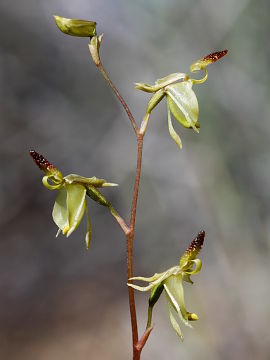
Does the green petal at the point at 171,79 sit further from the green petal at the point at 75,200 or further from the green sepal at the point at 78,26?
the green petal at the point at 75,200

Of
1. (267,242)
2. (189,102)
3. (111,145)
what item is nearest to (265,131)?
(267,242)

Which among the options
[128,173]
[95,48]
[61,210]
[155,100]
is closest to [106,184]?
[61,210]

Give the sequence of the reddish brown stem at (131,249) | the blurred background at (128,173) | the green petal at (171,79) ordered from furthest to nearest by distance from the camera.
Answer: the blurred background at (128,173) < the green petal at (171,79) < the reddish brown stem at (131,249)

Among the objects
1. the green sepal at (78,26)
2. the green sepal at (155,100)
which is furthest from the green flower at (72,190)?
the green sepal at (78,26)

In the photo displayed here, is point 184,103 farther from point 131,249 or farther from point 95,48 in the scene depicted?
point 131,249

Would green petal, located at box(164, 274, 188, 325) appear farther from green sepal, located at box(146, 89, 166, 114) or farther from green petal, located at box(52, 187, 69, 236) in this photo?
green sepal, located at box(146, 89, 166, 114)

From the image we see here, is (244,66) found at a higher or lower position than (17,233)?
higher

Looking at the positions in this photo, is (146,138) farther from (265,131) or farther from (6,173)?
(6,173)
